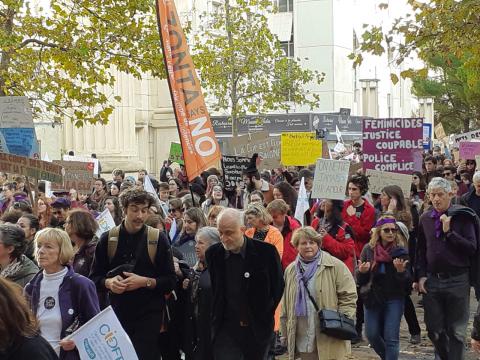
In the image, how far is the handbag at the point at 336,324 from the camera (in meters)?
7.87

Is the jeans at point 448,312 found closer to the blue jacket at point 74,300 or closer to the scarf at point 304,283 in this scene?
the scarf at point 304,283

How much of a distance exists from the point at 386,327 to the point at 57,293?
4.05 m

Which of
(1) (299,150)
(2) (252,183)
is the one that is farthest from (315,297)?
(1) (299,150)

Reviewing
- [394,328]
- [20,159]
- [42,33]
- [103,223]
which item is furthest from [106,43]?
[394,328]

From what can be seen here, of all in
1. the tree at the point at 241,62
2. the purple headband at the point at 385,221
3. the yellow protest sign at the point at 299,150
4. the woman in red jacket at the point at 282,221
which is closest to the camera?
A: the purple headband at the point at 385,221

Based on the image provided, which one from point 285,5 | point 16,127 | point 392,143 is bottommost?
point 392,143

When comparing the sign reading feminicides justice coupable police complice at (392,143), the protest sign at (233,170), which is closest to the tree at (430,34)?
the sign reading feminicides justice coupable police complice at (392,143)

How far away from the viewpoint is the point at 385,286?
369 inches

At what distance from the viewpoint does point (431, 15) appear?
1375 centimetres

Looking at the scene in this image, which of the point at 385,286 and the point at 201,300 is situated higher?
the point at 201,300

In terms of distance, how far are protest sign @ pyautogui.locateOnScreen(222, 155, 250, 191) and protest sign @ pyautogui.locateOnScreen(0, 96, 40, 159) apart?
3.53 meters

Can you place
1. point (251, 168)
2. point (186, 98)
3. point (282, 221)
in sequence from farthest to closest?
point (251, 168) < point (186, 98) < point (282, 221)

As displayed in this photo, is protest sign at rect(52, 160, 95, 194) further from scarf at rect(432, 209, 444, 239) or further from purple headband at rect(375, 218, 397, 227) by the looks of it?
scarf at rect(432, 209, 444, 239)

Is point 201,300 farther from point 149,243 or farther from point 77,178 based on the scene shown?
point 77,178
